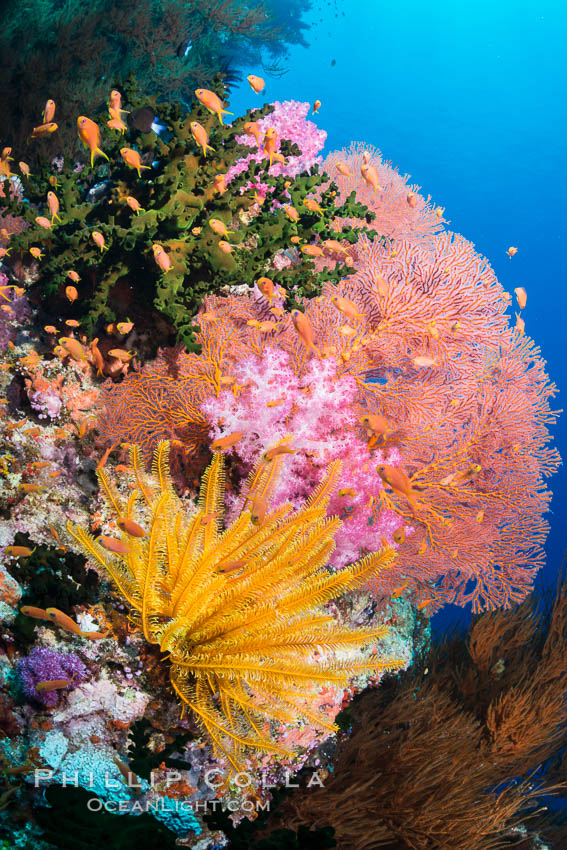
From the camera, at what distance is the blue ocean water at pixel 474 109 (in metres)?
47.6

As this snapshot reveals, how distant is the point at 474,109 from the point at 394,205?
6180cm

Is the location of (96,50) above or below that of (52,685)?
above

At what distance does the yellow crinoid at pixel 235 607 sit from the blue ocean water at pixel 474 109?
140 feet

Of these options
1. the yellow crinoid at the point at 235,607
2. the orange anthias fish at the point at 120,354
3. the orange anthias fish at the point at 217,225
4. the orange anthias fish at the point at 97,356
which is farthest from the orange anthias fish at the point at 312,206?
the yellow crinoid at the point at 235,607

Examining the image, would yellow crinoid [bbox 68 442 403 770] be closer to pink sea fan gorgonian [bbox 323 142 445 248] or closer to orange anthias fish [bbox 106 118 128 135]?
orange anthias fish [bbox 106 118 128 135]

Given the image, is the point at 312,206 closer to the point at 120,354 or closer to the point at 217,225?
the point at 217,225

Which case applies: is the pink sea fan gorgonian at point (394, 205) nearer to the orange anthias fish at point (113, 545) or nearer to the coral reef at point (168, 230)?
the coral reef at point (168, 230)

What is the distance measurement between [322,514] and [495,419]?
282cm

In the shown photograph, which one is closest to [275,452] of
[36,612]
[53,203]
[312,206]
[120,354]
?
[36,612]

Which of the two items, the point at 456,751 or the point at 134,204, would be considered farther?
the point at 456,751

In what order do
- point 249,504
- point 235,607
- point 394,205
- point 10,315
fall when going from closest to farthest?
point 235,607
point 249,504
point 10,315
point 394,205

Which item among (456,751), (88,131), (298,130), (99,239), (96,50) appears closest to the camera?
(88,131)

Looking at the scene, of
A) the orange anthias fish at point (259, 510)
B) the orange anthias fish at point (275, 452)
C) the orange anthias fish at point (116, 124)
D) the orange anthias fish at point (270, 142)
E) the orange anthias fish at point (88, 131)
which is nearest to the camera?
the orange anthias fish at point (259, 510)

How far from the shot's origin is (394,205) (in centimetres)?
585
